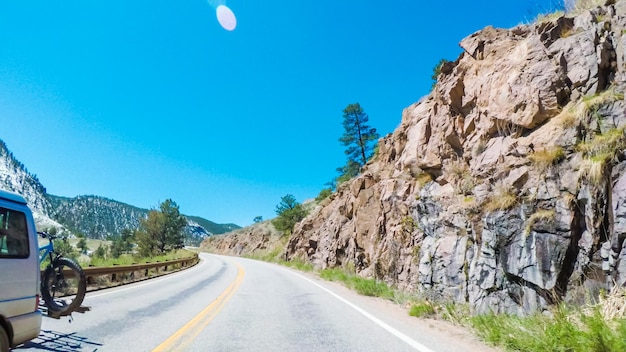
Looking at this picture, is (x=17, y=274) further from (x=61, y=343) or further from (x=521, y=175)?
(x=521, y=175)

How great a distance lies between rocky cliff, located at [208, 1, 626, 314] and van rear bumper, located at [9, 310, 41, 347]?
8.96 m

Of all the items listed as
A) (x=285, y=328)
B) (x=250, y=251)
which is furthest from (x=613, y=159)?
(x=250, y=251)

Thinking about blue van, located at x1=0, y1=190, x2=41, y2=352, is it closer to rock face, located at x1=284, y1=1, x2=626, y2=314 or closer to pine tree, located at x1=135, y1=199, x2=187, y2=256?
rock face, located at x1=284, y1=1, x2=626, y2=314

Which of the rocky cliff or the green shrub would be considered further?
the green shrub

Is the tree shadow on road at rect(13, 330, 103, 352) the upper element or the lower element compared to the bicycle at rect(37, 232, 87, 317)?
lower

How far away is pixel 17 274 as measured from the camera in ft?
14.0

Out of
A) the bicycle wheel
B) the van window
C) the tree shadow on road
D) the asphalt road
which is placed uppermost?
the van window

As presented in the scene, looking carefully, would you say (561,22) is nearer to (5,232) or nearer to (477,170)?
(477,170)

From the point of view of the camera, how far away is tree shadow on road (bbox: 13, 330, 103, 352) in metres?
5.33

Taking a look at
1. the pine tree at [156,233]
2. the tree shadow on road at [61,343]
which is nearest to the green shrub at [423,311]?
the tree shadow on road at [61,343]

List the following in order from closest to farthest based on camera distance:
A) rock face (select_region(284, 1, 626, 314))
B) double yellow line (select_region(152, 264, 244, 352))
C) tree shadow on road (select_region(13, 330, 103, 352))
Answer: tree shadow on road (select_region(13, 330, 103, 352))
double yellow line (select_region(152, 264, 244, 352))
rock face (select_region(284, 1, 626, 314))

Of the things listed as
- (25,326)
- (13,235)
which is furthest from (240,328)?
(13,235)

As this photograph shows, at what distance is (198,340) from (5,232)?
3312 millimetres

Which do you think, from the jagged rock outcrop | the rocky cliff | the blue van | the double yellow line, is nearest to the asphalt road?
the double yellow line
